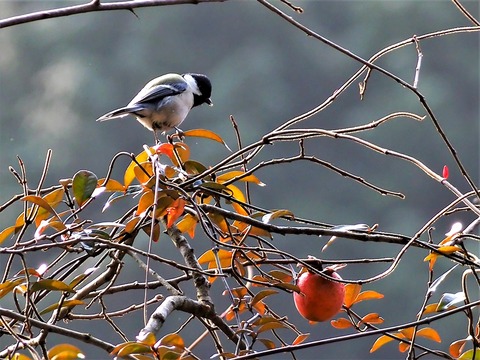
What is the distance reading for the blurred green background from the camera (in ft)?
30.1

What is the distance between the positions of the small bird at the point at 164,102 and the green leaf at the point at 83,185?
1.46 m

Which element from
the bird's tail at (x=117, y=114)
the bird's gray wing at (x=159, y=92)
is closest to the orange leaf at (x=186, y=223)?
the bird's tail at (x=117, y=114)

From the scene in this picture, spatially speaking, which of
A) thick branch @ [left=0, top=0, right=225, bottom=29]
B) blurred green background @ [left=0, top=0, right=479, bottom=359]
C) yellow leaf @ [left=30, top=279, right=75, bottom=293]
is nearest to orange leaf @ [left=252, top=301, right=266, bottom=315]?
yellow leaf @ [left=30, top=279, right=75, bottom=293]

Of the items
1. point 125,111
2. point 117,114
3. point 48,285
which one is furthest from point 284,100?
point 48,285

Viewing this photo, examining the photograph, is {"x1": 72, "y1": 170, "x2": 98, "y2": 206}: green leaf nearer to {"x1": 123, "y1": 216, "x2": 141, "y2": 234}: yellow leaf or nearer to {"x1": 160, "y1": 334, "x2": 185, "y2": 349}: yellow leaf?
{"x1": 123, "y1": 216, "x2": 141, "y2": 234}: yellow leaf

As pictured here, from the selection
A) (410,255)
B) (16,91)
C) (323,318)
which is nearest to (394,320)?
(410,255)

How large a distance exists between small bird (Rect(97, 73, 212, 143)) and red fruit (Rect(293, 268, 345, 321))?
4.83 feet

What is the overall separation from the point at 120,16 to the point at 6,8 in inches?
66.3

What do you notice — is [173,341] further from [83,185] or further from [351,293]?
[351,293]

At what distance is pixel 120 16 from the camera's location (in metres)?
12.4

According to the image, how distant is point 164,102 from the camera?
267 centimetres

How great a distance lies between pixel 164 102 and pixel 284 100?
8256 mm

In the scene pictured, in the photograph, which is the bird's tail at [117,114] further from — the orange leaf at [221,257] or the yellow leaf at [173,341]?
the yellow leaf at [173,341]

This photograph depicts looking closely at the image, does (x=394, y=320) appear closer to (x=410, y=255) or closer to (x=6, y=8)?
(x=410, y=255)
